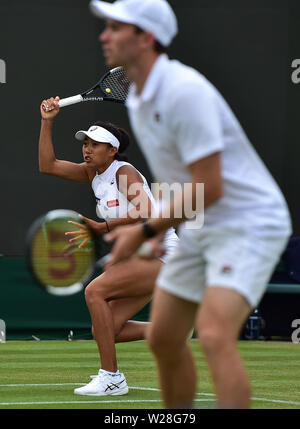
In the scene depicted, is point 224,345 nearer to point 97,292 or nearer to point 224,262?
point 224,262

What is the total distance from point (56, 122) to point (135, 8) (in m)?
7.65

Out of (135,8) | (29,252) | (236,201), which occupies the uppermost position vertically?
(135,8)

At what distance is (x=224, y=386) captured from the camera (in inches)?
144

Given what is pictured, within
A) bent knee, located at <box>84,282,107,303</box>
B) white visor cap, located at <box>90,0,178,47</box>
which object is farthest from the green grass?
white visor cap, located at <box>90,0,178,47</box>

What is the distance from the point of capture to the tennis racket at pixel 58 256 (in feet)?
16.0

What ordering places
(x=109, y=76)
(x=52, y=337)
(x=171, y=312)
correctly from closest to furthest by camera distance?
(x=171, y=312), (x=109, y=76), (x=52, y=337)

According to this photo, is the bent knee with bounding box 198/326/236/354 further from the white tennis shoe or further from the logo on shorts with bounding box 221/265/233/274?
the white tennis shoe

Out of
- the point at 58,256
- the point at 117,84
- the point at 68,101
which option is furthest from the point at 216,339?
the point at 117,84

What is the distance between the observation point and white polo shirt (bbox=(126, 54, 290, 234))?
3.67 meters

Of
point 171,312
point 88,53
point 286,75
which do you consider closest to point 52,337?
point 88,53

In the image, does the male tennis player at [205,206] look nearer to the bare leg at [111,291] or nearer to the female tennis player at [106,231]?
the female tennis player at [106,231]

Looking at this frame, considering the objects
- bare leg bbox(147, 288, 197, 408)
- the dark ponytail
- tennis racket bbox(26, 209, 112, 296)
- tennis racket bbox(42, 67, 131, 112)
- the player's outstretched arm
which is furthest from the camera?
tennis racket bbox(42, 67, 131, 112)

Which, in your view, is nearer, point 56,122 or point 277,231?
point 277,231
